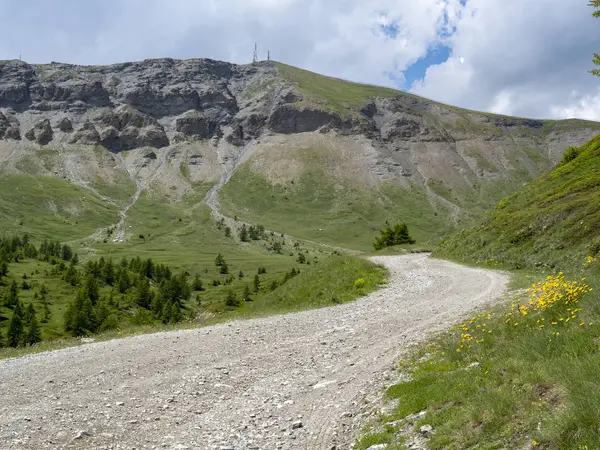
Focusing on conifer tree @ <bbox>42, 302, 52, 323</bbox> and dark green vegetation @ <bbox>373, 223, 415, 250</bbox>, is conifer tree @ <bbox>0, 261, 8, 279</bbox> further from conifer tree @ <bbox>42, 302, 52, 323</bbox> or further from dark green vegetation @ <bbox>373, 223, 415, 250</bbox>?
dark green vegetation @ <bbox>373, 223, 415, 250</bbox>

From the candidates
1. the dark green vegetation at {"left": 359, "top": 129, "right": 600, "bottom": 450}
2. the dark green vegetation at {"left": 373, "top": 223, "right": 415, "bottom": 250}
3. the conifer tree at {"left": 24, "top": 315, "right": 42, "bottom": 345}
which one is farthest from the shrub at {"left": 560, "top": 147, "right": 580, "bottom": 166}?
the conifer tree at {"left": 24, "top": 315, "right": 42, "bottom": 345}

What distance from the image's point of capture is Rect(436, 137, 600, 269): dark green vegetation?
1530 inches

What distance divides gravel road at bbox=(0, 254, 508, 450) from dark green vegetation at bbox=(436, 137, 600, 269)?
16.4 meters

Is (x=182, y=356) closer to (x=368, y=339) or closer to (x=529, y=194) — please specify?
(x=368, y=339)

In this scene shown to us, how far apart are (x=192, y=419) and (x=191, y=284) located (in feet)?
544

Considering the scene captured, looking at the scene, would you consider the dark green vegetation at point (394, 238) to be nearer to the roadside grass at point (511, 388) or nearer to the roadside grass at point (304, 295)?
the roadside grass at point (304, 295)

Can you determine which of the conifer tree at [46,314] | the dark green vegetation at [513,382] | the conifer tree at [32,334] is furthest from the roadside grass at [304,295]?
the conifer tree at [46,314]

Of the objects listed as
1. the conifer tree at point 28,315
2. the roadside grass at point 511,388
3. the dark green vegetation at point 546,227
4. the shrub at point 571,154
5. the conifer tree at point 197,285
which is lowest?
the conifer tree at point 28,315

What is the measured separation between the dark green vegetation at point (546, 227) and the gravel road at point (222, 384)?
644 inches

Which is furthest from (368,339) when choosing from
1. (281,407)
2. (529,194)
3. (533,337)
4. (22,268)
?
(22,268)

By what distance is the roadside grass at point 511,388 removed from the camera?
7402 mm

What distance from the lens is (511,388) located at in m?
9.59

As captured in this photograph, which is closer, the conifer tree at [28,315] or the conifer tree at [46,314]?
the conifer tree at [28,315]

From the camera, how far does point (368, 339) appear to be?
20.1m
